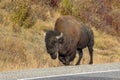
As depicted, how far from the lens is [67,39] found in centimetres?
1504

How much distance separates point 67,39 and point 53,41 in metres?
0.99

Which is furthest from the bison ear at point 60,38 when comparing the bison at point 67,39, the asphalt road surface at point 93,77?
the asphalt road surface at point 93,77

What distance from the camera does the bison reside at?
1405cm

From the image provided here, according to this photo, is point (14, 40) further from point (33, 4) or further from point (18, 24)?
point (33, 4)

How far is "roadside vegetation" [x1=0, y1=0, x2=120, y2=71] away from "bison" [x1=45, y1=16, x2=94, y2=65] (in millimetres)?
880

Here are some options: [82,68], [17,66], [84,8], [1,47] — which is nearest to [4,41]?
[1,47]

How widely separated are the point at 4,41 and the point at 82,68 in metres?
5.11

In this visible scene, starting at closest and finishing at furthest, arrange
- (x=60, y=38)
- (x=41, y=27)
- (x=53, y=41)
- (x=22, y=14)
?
(x=53, y=41)
(x=60, y=38)
(x=22, y=14)
(x=41, y=27)

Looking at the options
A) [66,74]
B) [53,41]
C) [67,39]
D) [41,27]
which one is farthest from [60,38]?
[41,27]

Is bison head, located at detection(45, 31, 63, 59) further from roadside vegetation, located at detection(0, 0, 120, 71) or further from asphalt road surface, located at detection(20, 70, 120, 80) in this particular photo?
asphalt road surface, located at detection(20, 70, 120, 80)

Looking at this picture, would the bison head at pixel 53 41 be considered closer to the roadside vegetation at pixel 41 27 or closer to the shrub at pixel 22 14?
the roadside vegetation at pixel 41 27

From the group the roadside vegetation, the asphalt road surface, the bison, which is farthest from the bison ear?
the asphalt road surface

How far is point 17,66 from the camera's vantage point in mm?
14281

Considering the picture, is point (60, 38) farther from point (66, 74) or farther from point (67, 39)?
point (66, 74)
